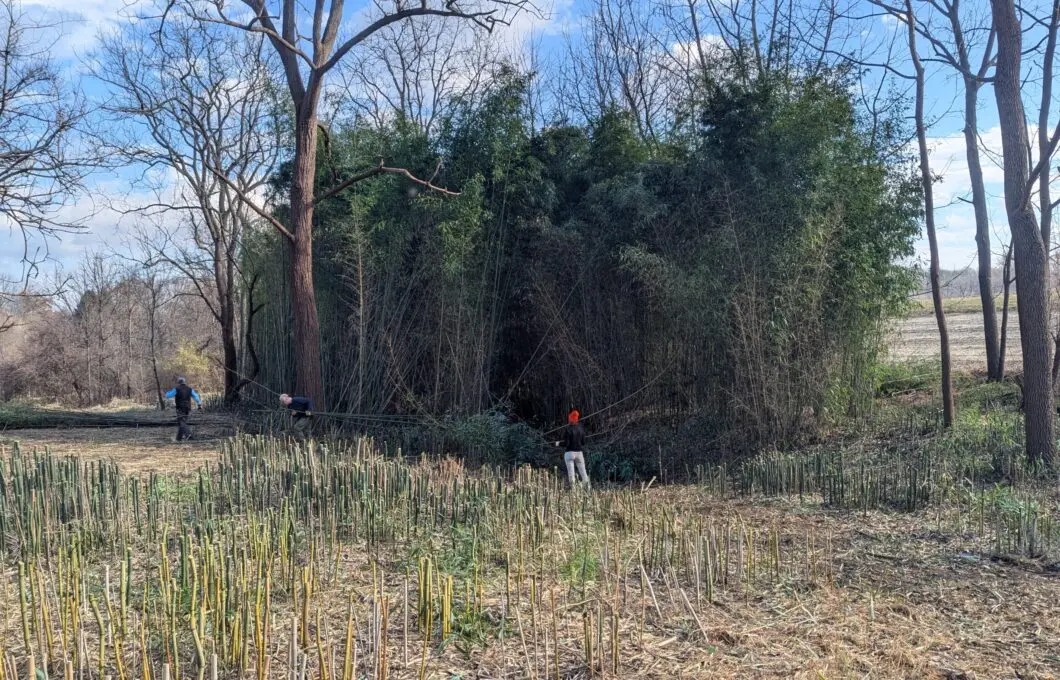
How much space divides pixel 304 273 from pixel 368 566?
7341 millimetres

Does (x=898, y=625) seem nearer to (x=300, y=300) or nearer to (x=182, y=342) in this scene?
(x=300, y=300)

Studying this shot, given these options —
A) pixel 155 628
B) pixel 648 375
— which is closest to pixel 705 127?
pixel 648 375

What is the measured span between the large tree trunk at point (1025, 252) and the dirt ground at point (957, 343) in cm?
323

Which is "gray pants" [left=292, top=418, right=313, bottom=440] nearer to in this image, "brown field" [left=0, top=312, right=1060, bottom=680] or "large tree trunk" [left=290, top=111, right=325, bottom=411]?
"large tree trunk" [left=290, top=111, right=325, bottom=411]

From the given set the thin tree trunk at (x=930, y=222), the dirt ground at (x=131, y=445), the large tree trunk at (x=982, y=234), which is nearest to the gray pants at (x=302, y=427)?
the dirt ground at (x=131, y=445)

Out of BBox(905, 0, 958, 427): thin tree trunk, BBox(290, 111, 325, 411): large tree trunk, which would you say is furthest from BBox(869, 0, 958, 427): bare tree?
BBox(290, 111, 325, 411): large tree trunk

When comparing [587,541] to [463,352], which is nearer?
[587,541]

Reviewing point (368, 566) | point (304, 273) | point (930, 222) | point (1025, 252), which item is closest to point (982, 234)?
point (930, 222)

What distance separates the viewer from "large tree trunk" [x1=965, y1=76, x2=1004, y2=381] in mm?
12078

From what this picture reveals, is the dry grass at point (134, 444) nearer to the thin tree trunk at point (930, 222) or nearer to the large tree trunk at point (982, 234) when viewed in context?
the thin tree trunk at point (930, 222)

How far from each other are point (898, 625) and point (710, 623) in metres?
0.94

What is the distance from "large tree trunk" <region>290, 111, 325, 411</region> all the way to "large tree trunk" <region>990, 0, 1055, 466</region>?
27.9 ft

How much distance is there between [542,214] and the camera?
12242 millimetres

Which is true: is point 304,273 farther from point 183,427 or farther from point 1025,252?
point 1025,252
